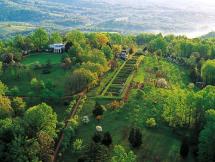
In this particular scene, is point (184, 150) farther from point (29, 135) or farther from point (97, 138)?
point (29, 135)

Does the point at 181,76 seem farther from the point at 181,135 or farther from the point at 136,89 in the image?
the point at 181,135

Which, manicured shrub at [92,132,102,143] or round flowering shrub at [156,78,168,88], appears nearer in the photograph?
manicured shrub at [92,132,102,143]

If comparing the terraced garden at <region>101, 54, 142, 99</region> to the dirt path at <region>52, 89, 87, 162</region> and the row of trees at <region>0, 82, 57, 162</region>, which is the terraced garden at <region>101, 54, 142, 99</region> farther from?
the row of trees at <region>0, 82, 57, 162</region>

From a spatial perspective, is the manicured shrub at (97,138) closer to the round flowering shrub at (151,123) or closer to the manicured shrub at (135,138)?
the manicured shrub at (135,138)

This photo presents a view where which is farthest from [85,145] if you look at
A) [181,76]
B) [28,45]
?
[28,45]

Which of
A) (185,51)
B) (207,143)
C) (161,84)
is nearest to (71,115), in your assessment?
(161,84)

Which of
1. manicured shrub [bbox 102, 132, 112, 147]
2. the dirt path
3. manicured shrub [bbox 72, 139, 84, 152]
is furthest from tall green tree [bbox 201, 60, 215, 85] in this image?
manicured shrub [bbox 72, 139, 84, 152]
